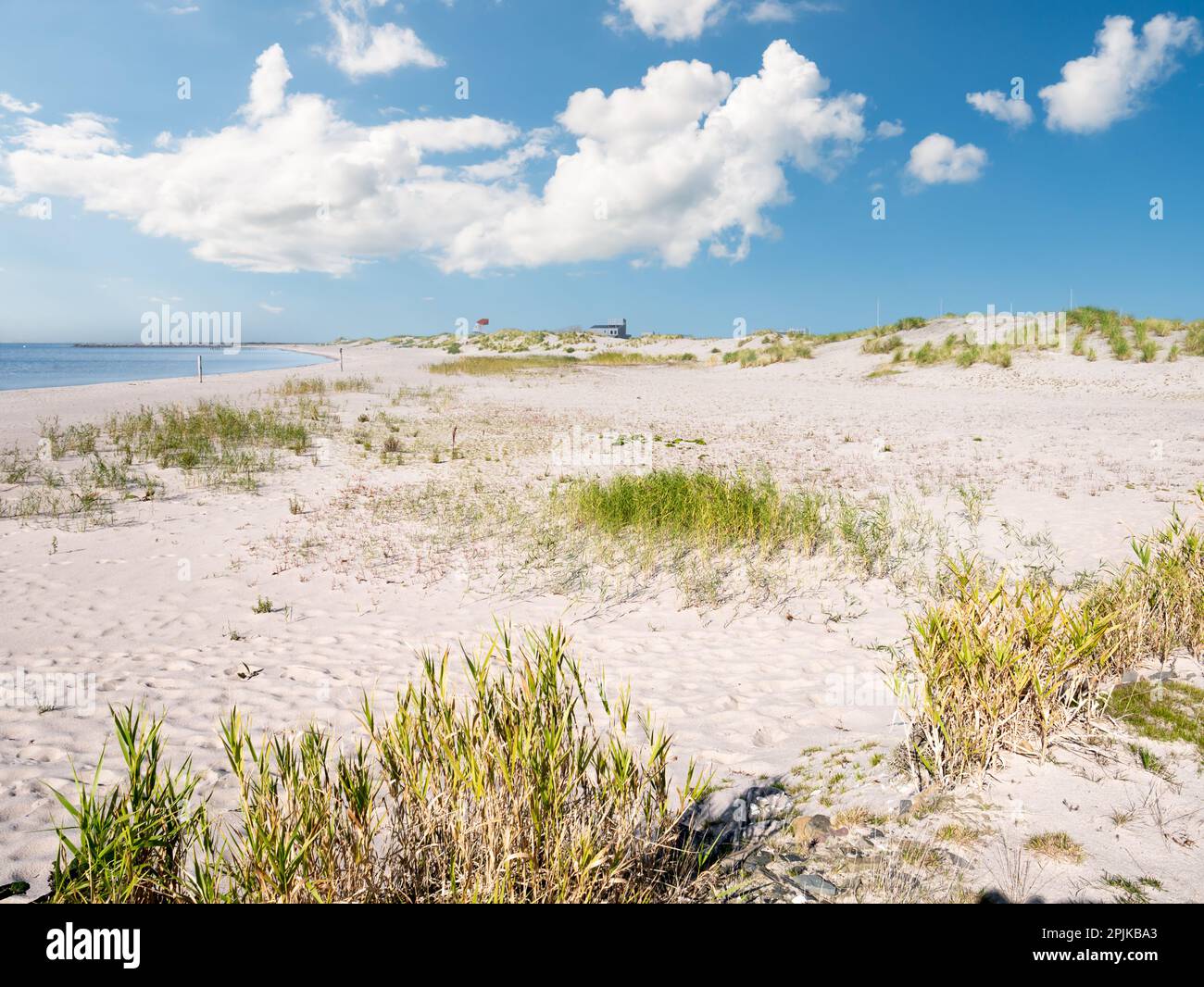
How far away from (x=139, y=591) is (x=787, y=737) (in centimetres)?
639

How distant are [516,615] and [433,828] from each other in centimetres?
378

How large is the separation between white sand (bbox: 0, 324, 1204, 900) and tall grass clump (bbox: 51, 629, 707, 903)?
1.10 meters

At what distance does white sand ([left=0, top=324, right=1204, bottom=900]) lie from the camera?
137 inches

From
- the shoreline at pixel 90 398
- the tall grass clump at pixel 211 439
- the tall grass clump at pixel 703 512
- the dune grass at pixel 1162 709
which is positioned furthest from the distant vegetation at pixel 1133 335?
the shoreline at pixel 90 398

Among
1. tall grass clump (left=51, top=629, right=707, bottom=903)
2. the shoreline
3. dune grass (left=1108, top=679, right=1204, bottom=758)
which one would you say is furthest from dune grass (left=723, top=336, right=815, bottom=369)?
tall grass clump (left=51, top=629, right=707, bottom=903)

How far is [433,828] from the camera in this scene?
7.78 feet

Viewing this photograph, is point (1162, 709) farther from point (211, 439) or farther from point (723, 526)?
point (211, 439)

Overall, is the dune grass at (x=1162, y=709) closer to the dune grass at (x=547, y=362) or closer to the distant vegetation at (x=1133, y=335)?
the distant vegetation at (x=1133, y=335)

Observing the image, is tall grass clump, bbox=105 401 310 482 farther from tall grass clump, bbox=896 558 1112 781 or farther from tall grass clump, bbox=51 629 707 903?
tall grass clump, bbox=896 558 1112 781

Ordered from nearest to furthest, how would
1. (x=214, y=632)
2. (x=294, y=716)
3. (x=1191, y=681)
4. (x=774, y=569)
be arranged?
(x=1191, y=681), (x=294, y=716), (x=214, y=632), (x=774, y=569)

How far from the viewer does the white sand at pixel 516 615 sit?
3475mm

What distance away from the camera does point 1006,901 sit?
2.22m
